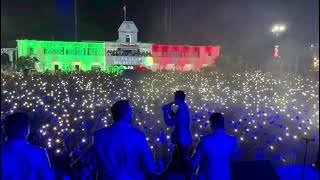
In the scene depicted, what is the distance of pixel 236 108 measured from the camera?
47.2ft

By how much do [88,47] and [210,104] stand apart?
108 ft

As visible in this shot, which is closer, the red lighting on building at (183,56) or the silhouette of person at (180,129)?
the silhouette of person at (180,129)

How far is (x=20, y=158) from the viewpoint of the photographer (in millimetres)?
2750

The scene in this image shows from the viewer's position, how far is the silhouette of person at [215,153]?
3.54 m

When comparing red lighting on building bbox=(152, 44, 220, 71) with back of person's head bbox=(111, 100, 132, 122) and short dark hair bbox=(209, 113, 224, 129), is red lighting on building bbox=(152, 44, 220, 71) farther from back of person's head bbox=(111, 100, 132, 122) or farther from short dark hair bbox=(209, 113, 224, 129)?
back of person's head bbox=(111, 100, 132, 122)

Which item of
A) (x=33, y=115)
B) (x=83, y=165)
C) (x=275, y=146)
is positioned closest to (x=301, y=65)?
(x=275, y=146)

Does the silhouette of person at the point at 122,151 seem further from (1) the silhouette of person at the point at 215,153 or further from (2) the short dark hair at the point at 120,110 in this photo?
(1) the silhouette of person at the point at 215,153

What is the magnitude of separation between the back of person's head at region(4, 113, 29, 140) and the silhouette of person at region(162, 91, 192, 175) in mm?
2878

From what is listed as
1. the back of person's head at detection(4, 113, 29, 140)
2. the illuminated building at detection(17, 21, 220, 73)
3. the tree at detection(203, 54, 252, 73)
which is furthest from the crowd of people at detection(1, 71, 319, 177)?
the illuminated building at detection(17, 21, 220, 73)

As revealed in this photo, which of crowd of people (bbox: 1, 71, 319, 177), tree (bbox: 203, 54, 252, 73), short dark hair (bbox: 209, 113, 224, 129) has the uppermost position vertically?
tree (bbox: 203, 54, 252, 73)

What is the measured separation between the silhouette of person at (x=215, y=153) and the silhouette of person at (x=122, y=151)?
0.72 metres

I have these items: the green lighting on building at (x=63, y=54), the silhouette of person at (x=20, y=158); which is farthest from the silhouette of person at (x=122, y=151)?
the green lighting on building at (x=63, y=54)

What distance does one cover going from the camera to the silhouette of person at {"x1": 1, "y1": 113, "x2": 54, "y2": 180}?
275 cm

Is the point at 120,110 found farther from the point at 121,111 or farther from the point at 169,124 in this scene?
the point at 169,124
